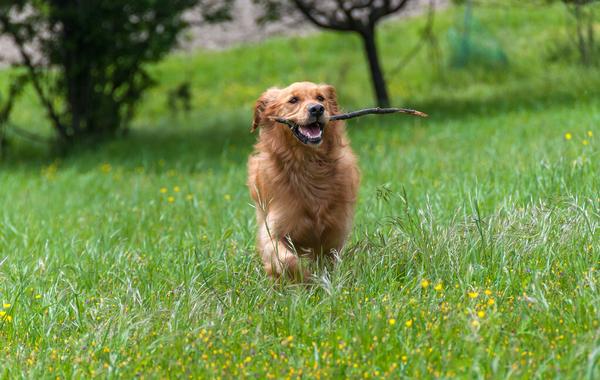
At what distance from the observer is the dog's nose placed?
15.6ft

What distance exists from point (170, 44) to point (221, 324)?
8337mm

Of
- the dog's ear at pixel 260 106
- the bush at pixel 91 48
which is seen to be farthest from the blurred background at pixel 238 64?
the dog's ear at pixel 260 106

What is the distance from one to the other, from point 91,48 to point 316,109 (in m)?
8.45

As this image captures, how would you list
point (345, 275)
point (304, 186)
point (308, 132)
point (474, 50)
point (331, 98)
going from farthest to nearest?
point (474, 50) → point (331, 98) → point (304, 186) → point (308, 132) → point (345, 275)

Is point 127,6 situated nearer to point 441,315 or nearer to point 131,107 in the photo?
point 131,107

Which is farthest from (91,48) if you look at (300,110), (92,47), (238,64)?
(300,110)

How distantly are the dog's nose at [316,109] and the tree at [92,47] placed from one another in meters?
7.05

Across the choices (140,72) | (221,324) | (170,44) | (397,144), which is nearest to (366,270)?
(221,324)

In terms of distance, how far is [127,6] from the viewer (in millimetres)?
12000

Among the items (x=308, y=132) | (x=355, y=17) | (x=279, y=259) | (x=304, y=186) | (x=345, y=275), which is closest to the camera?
(x=345, y=275)

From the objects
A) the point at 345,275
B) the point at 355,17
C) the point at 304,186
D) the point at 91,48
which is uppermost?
the point at 91,48

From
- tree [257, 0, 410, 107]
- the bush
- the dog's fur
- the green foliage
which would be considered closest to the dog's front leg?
the dog's fur

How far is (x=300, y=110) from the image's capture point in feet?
16.0

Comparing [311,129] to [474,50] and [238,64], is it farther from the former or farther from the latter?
[238,64]
